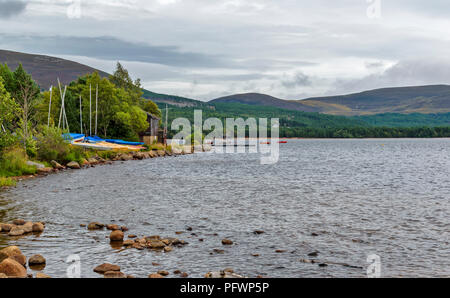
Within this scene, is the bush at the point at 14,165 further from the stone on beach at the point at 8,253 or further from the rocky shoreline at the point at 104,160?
the stone on beach at the point at 8,253

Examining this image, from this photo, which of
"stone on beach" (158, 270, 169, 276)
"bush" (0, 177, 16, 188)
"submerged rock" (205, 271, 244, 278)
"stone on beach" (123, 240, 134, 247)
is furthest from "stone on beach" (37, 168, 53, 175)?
"submerged rock" (205, 271, 244, 278)

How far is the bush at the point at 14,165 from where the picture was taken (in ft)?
137

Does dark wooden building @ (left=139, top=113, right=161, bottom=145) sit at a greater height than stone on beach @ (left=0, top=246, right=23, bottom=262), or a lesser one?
greater

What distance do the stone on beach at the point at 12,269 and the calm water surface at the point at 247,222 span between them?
1106mm

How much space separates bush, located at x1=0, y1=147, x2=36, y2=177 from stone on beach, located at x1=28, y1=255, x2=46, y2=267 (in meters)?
29.2

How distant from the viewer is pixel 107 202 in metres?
29.6

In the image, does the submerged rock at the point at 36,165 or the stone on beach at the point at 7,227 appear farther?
the submerged rock at the point at 36,165

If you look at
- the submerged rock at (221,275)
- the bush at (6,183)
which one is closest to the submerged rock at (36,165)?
the bush at (6,183)

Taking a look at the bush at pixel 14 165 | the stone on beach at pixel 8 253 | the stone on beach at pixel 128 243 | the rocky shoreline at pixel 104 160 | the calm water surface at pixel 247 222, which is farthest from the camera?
the rocky shoreline at pixel 104 160

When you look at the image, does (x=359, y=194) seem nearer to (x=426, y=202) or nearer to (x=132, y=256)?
(x=426, y=202)

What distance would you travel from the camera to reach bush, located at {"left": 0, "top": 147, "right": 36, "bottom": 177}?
41.7 meters

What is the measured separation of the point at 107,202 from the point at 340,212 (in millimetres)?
15791

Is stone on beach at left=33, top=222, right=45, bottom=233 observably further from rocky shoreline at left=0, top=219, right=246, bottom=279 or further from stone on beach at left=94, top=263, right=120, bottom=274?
stone on beach at left=94, top=263, right=120, bottom=274
